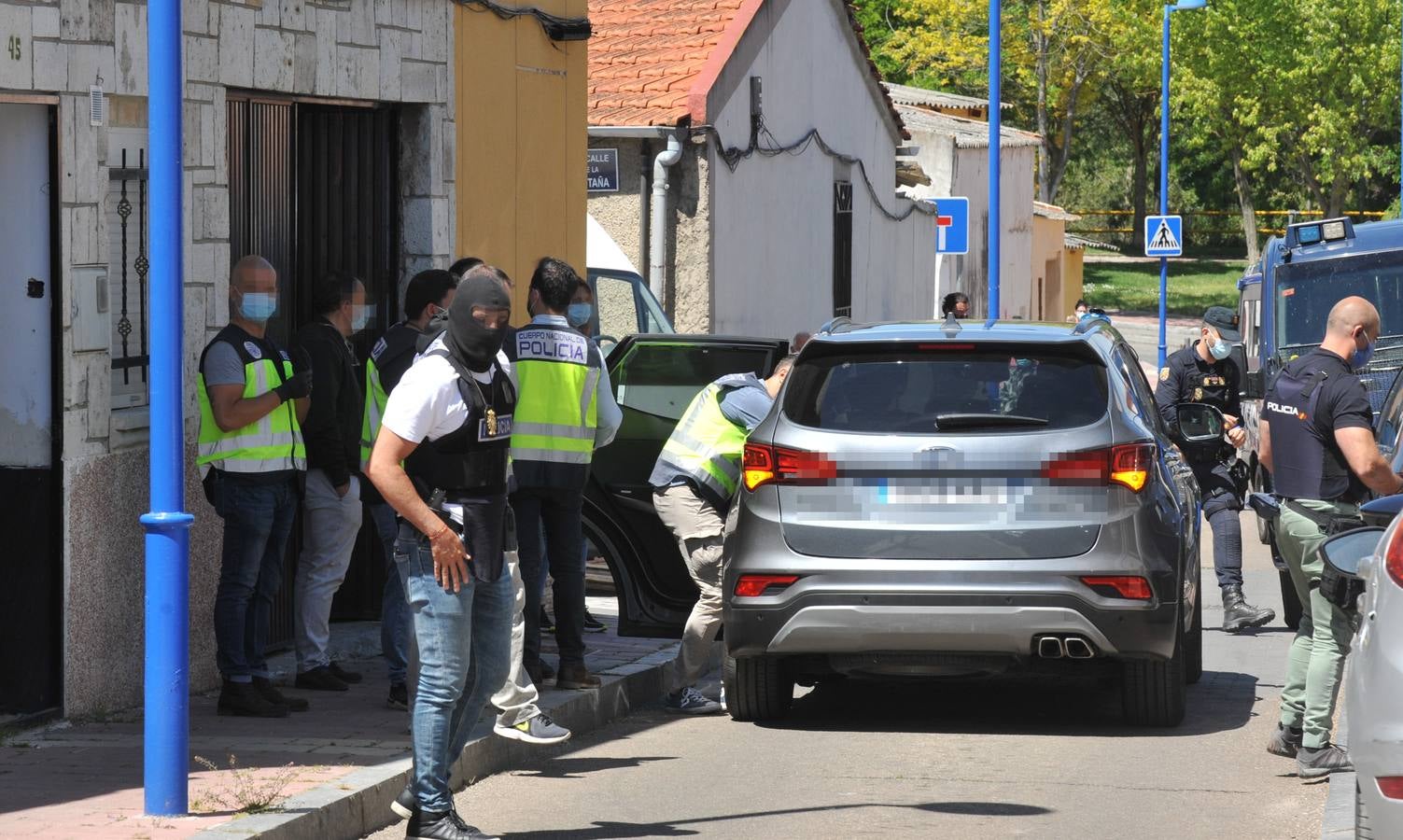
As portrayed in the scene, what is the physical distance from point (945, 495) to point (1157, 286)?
174ft

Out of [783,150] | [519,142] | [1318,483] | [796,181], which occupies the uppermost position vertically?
[783,150]

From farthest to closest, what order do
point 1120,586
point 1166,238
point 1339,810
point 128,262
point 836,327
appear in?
1. point 1166,238
2. point 836,327
3. point 128,262
4. point 1120,586
5. point 1339,810

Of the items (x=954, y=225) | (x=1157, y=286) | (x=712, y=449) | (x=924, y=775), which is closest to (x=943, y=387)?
(x=712, y=449)

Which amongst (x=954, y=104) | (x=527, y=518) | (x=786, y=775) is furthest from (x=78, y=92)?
(x=954, y=104)

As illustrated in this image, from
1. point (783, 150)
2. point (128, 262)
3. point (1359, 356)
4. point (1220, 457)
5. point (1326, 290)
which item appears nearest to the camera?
point (128, 262)

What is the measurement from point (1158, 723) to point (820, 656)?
1.44 m

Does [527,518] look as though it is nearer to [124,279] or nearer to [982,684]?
[124,279]

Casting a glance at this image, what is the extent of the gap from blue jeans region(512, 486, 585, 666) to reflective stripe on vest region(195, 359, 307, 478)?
96 cm

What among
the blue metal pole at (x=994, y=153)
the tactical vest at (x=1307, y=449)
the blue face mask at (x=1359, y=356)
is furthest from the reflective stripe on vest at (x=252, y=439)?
the blue metal pole at (x=994, y=153)

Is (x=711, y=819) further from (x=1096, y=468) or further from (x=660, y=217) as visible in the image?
(x=660, y=217)

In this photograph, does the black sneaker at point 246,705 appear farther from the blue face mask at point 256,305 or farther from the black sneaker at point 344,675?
the blue face mask at point 256,305

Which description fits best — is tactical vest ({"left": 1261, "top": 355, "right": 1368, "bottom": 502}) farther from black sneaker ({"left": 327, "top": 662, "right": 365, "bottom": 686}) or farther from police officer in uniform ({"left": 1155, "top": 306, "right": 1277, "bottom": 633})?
black sneaker ({"left": 327, "top": 662, "right": 365, "bottom": 686})

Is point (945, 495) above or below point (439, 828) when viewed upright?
above

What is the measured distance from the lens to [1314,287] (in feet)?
53.1
